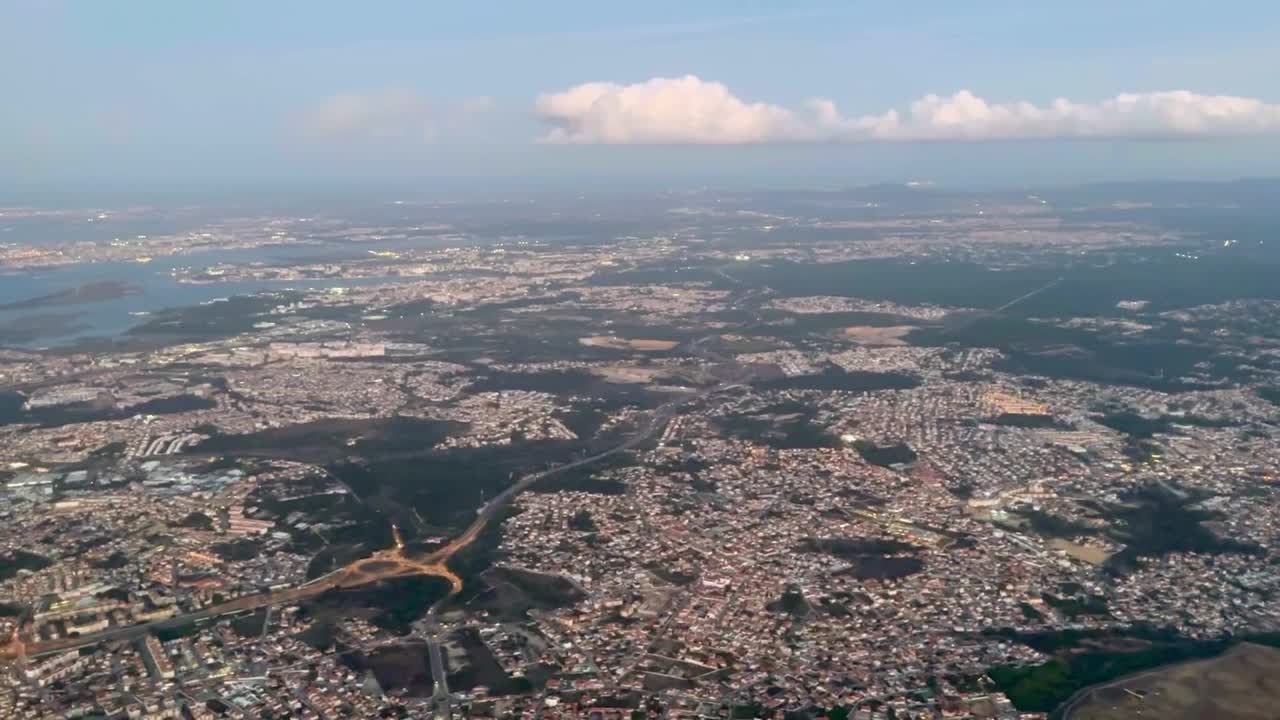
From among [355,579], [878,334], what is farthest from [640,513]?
[878,334]

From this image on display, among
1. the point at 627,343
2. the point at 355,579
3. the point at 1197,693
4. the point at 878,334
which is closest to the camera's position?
the point at 1197,693

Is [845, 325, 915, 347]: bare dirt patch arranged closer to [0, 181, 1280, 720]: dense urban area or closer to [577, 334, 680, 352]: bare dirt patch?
[0, 181, 1280, 720]: dense urban area

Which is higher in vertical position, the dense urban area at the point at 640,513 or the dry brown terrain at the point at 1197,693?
the dense urban area at the point at 640,513

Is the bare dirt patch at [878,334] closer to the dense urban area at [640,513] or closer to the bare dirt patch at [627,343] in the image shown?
the dense urban area at [640,513]

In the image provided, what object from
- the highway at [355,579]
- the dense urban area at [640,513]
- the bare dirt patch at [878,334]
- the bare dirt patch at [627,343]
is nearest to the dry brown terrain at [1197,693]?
the dense urban area at [640,513]

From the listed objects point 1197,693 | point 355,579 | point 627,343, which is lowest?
point 1197,693

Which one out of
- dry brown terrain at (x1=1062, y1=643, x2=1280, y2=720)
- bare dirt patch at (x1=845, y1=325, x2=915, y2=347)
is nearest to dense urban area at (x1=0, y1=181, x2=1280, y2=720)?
dry brown terrain at (x1=1062, y1=643, x2=1280, y2=720)

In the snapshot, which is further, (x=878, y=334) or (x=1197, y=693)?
(x=878, y=334)

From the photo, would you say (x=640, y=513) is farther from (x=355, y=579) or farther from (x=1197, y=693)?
(x=1197, y=693)
